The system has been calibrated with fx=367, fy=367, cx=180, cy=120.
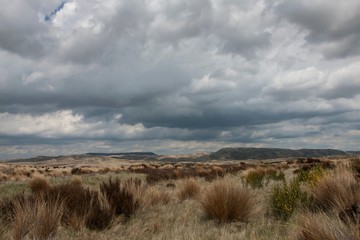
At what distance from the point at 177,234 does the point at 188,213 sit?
2.71 m

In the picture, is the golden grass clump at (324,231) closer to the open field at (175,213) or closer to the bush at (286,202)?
the open field at (175,213)

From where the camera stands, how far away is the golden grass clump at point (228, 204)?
26.5 ft

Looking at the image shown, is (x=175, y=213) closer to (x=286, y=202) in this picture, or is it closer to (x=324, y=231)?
(x=286, y=202)

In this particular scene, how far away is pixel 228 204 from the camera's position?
323 inches

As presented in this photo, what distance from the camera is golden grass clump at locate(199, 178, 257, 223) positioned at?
8078 millimetres

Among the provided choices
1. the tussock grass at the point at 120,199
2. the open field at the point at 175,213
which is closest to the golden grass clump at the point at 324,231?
the open field at the point at 175,213

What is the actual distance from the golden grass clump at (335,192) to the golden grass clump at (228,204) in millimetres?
1497

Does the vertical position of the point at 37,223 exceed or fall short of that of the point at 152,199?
it exceeds it

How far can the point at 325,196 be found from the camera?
27.7 ft

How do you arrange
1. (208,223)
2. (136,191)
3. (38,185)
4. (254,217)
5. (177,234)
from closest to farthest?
(177,234) → (208,223) → (254,217) → (136,191) → (38,185)

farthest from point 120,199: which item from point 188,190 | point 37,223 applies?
point 188,190

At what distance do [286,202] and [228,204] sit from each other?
1.29 m

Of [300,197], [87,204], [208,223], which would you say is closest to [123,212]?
[87,204]

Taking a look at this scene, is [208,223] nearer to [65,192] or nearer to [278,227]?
[278,227]
